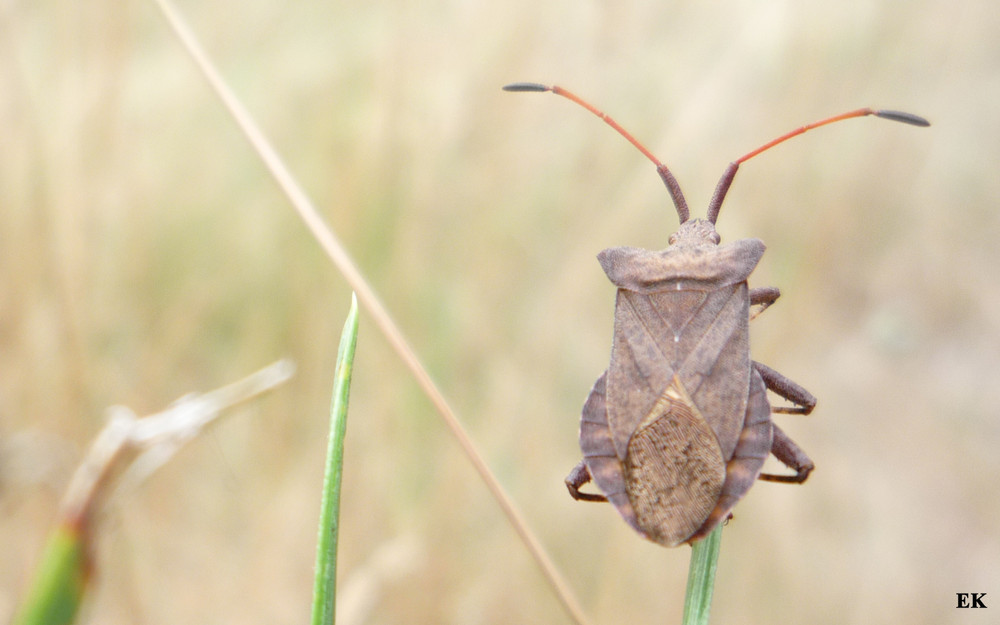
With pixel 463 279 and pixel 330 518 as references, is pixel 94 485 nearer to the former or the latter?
pixel 330 518

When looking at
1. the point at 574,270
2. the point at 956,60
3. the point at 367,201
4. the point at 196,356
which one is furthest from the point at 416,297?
the point at 956,60

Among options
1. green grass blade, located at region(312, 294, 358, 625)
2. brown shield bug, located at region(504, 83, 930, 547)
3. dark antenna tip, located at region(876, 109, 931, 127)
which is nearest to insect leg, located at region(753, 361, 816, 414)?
brown shield bug, located at region(504, 83, 930, 547)

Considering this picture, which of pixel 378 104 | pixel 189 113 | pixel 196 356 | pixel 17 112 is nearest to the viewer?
pixel 17 112

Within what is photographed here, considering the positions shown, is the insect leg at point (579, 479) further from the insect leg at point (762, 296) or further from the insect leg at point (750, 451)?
the insect leg at point (762, 296)

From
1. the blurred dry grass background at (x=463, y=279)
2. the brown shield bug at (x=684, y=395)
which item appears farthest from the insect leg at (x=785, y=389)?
the blurred dry grass background at (x=463, y=279)

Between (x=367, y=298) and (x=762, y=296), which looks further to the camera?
(x=762, y=296)

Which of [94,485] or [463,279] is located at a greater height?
[94,485]

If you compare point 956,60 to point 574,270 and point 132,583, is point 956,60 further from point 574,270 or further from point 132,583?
point 132,583

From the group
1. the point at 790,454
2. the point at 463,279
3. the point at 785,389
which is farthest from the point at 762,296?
the point at 463,279
